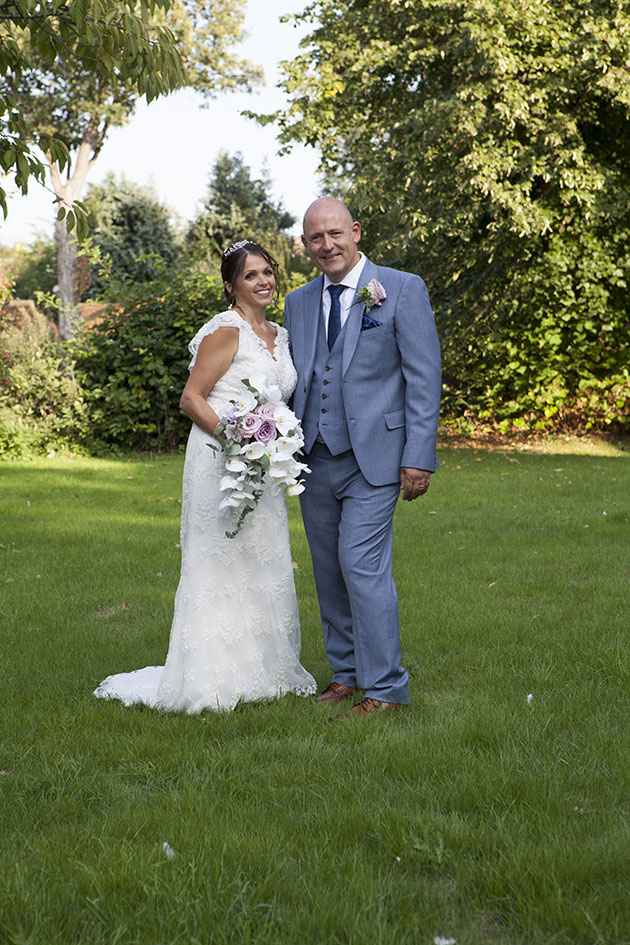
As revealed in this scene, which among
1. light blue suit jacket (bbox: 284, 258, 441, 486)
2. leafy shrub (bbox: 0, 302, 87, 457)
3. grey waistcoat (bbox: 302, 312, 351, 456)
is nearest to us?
light blue suit jacket (bbox: 284, 258, 441, 486)

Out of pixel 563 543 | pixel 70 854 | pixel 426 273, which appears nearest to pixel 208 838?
pixel 70 854

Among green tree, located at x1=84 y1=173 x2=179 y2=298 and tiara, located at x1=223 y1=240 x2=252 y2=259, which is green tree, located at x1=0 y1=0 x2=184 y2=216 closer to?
tiara, located at x1=223 y1=240 x2=252 y2=259

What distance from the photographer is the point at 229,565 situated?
4500mm

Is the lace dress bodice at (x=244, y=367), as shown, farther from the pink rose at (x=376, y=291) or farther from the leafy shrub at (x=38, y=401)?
the leafy shrub at (x=38, y=401)

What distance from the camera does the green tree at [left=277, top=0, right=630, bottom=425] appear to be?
1327 centimetres

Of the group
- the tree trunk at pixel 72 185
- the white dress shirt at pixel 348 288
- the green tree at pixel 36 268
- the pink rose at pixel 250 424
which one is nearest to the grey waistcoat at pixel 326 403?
the white dress shirt at pixel 348 288

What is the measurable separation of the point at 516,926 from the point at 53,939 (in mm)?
Answer: 1209

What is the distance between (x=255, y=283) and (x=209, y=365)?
0.46 meters

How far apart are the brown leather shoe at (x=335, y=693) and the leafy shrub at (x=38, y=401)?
11423 mm

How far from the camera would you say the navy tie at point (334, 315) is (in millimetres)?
4398

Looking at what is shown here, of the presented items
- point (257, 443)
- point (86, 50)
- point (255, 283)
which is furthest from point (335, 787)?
point (86, 50)

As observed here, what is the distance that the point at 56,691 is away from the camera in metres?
4.53

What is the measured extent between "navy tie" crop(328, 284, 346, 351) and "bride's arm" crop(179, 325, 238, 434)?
1.49 feet

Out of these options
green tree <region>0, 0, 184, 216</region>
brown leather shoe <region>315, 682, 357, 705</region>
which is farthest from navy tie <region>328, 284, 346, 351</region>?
brown leather shoe <region>315, 682, 357, 705</region>
